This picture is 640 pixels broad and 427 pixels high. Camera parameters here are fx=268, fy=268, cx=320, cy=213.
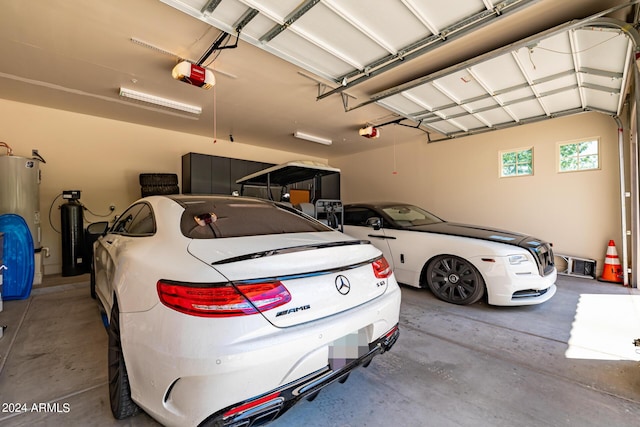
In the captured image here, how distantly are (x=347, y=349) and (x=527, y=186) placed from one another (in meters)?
5.84

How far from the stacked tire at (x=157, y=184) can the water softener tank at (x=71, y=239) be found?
1135 millimetres

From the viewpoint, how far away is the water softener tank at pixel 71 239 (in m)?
4.88

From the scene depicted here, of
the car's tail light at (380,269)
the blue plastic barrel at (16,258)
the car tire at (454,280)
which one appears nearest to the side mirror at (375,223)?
the car tire at (454,280)

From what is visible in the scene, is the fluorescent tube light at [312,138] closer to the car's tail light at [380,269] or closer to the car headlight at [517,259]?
the car headlight at [517,259]

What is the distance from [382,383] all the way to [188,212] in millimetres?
1688

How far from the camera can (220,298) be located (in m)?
1.04

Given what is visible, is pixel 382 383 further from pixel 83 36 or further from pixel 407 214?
pixel 83 36

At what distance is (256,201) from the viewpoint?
224cm

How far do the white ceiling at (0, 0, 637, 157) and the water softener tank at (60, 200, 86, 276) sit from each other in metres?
1.89

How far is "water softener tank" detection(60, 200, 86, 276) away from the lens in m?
4.88

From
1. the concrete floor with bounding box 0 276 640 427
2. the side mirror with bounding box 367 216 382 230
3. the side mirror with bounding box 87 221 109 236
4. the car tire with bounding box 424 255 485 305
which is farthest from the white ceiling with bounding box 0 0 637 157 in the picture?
the concrete floor with bounding box 0 276 640 427

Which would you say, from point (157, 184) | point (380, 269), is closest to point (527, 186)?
point (380, 269)

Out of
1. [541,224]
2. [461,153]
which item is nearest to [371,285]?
[541,224]

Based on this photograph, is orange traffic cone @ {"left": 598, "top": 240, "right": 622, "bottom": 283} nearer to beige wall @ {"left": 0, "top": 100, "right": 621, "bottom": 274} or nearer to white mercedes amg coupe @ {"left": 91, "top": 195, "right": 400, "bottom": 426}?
beige wall @ {"left": 0, "top": 100, "right": 621, "bottom": 274}
